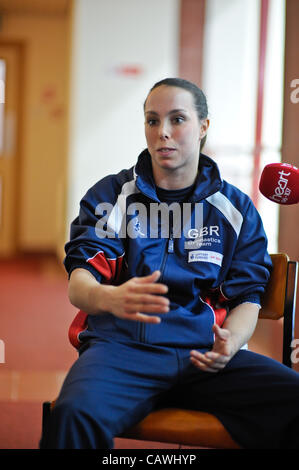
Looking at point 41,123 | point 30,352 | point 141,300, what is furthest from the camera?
point 41,123

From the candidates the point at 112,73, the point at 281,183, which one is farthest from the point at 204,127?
the point at 112,73

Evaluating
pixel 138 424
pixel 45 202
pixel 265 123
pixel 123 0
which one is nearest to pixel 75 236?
pixel 138 424

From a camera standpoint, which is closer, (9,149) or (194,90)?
(194,90)

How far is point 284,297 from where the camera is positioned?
4.57ft

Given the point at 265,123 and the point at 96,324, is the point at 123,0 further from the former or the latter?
the point at 96,324

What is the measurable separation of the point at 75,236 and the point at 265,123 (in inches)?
109

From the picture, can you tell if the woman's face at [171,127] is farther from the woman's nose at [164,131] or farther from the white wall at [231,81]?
the white wall at [231,81]

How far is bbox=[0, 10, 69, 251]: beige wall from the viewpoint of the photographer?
23.7 feet

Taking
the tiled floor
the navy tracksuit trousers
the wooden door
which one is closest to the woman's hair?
the navy tracksuit trousers

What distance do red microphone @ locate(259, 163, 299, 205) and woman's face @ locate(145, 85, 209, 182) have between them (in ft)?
0.70

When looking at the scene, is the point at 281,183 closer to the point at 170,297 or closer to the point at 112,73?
the point at 170,297

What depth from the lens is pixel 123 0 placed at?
5.22 metres

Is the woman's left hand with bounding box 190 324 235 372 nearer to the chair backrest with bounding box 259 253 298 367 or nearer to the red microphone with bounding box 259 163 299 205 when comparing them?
the chair backrest with bounding box 259 253 298 367

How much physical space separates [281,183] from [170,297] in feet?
1.39
